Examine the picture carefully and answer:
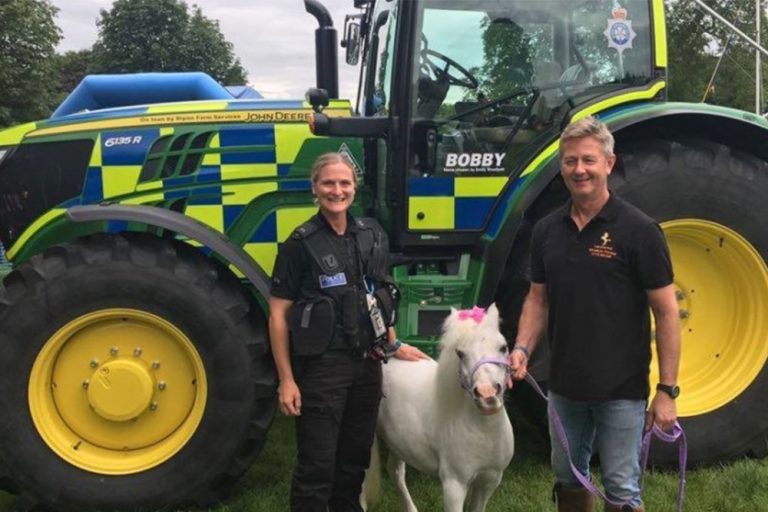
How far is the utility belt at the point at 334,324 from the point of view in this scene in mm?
2396

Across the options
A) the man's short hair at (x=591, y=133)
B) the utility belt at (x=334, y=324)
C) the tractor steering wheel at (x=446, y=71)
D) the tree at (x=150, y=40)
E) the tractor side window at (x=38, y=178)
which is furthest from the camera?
the tree at (x=150, y=40)

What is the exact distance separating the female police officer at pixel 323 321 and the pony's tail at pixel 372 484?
0.43m

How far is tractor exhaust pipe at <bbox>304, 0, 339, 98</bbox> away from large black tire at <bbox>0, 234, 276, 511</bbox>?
1190 millimetres

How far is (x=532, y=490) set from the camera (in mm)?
3242

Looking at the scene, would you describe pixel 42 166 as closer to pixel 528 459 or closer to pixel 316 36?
pixel 316 36

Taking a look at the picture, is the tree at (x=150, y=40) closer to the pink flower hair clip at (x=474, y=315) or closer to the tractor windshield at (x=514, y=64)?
the tractor windshield at (x=514, y=64)

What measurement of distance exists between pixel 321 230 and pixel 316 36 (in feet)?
4.47

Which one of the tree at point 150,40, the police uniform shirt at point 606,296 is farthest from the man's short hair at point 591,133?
the tree at point 150,40

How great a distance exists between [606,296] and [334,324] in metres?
0.90

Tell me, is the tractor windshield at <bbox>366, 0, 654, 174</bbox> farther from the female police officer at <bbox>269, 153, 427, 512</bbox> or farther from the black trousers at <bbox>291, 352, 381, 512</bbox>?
the black trousers at <bbox>291, 352, 381, 512</bbox>

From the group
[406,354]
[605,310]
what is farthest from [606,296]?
[406,354]

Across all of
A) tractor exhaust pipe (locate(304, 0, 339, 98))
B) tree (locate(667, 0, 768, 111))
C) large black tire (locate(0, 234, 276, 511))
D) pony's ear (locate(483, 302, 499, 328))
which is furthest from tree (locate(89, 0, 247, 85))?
pony's ear (locate(483, 302, 499, 328))

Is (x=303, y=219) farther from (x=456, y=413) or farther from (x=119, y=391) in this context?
(x=456, y=413)

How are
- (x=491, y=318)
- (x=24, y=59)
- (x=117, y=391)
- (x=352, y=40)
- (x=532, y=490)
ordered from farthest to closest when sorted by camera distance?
(x=24, y=59)
(x=352, y=40)
(x=532, y=490)
(x=117, y=391)
(x=491, y=318)
